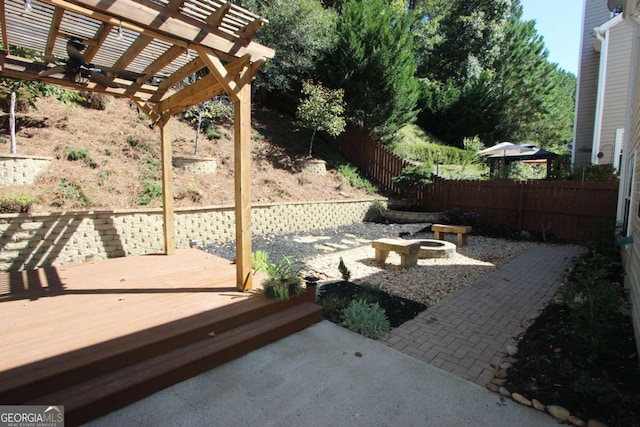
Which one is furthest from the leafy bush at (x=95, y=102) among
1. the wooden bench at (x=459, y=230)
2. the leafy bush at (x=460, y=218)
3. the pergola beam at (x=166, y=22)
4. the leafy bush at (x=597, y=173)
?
the leafy bush at (x=597, y=173)

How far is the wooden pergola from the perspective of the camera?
261cm

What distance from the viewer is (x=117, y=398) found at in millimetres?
1970

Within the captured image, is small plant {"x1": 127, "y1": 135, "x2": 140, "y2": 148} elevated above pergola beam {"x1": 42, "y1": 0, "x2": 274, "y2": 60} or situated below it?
below

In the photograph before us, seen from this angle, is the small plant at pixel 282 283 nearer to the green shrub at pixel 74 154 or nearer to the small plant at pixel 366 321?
the small plant at pixel 366 321

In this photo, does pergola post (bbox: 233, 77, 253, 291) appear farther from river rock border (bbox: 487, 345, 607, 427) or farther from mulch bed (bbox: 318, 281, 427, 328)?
river rock border (bbox: 487, 345, 607, 427)

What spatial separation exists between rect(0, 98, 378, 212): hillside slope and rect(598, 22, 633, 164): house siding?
7.06 metres

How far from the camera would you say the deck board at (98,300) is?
93.1 inches

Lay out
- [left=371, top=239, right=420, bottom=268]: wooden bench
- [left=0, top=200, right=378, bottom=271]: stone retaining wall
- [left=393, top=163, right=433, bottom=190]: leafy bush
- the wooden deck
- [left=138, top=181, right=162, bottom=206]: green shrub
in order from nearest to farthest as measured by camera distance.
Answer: the wooden deck → [left=0, top=200, right=378, bottom=271]: stone retaining wall → [left=371, top=239, right=420, bottom=268]: wooden bench → [left=138, top=181, right=162, bottom=206]: green shrub → [left=393, top=163, right=433, bottom=190]: leafy bush

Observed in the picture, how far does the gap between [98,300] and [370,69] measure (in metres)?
12.6

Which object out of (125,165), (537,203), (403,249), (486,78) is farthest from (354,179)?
(486,78)

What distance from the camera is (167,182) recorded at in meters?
4.97

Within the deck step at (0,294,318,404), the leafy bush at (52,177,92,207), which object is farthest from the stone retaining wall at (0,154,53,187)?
the deck step at (0,294,318,404)

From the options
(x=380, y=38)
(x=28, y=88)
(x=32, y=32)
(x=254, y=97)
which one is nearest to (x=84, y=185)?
(x=28, y=88)

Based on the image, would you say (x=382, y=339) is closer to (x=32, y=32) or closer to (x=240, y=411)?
(x=240, y=411)
